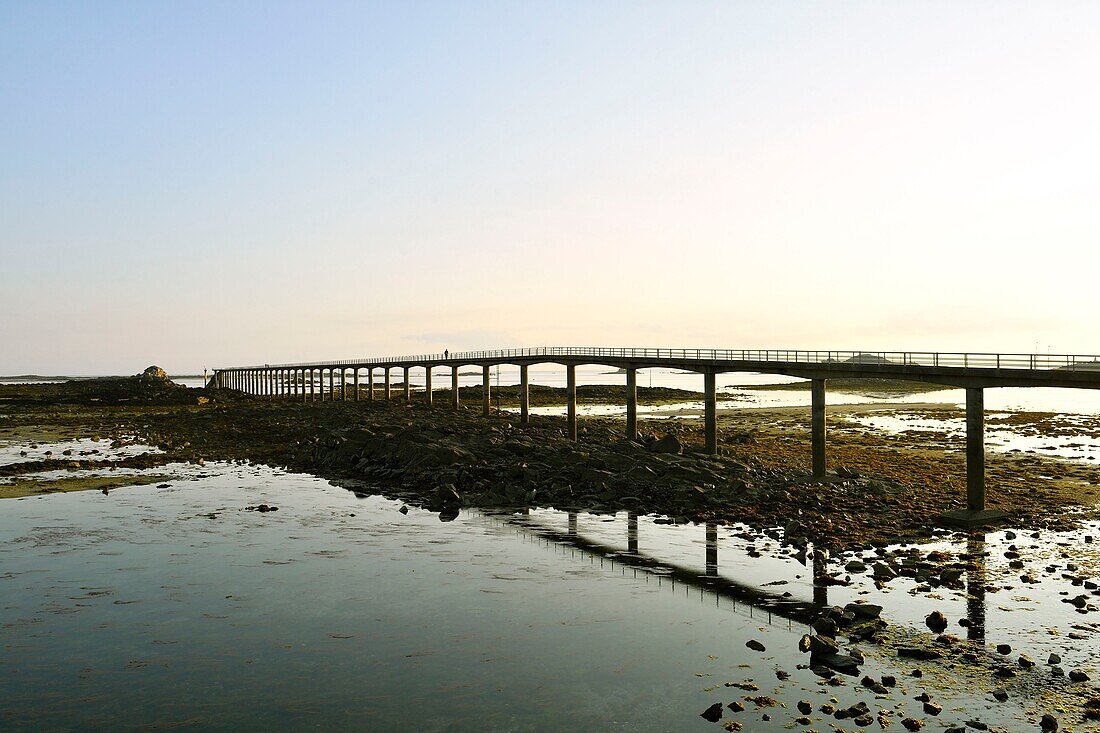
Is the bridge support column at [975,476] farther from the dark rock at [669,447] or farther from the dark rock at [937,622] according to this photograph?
the dark rock at [669,447]

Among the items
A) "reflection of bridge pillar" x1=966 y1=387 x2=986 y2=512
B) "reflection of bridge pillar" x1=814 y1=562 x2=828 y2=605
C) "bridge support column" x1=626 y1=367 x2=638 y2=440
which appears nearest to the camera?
"reflection of bridge pillar" x1=814 y1=562 x2=828 y2=605

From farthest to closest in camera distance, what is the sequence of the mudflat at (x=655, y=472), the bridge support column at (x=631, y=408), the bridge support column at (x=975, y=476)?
the bridge support column at (x=631, y=408)
the mudflat at (x=655, y=472)
the bridge support column at (x=975, y=476)

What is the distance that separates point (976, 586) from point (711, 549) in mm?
8646

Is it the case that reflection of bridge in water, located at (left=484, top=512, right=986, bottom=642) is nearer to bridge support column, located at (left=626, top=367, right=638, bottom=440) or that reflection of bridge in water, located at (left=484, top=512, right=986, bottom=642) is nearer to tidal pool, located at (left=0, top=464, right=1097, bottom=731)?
tidal pool, located at (left=0, top=464, right=1097, bottom=731)

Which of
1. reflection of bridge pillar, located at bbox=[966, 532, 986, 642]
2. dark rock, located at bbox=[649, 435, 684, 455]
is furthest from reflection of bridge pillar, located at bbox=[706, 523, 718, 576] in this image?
dark rock, located at bbox=[649, 435, 684, 455]

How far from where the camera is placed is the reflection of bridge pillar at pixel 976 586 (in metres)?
18.9

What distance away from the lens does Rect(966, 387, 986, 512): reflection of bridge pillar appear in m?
33.2

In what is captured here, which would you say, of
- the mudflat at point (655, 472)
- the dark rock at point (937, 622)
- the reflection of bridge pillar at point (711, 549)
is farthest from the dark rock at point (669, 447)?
the dark rock at point (937, 622)

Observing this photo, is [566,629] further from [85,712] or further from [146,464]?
[146,464]

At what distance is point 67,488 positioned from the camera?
135 feet

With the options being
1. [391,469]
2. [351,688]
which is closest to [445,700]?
[351,688]

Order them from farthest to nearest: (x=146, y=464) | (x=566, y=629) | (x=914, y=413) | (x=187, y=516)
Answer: (x=914, y=413) < (x=146, y=464) < (x=187, y=516) < (x=566, y=629)

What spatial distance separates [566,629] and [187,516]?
2199cm

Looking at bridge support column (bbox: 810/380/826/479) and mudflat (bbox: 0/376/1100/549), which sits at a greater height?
bridge support column (bbox: 810/380/826/479)
